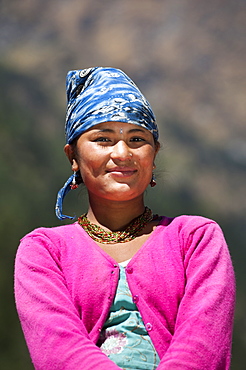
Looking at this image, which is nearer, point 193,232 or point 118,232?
point 193,232

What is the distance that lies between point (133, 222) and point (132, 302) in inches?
14.0

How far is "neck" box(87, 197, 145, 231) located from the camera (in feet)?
6.97

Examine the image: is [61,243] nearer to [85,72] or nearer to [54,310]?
[54,310]

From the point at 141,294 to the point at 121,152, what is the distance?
50cm

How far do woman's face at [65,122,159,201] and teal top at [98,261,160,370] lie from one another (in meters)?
0.35

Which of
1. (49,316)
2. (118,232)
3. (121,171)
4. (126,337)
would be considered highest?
(121,171)

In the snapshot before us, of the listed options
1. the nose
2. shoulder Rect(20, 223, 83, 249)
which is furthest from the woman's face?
shoulder Rect(20, 223, 83, 249)

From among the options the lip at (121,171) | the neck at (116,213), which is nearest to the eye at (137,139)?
the lip at (121,171)

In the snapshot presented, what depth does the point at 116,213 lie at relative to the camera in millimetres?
2131

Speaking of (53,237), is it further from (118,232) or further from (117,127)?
(117,127)

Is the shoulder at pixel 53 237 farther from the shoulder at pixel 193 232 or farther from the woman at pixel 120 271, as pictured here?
the shoulder at pixel 193 232

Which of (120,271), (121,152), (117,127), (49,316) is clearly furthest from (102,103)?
(49,316)

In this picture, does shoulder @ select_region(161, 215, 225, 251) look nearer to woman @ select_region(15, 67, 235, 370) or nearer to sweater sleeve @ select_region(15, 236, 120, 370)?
woman @ select_region(15, 67, 235, 370)

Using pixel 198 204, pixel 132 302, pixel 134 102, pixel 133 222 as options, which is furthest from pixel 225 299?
pixel 198 204
